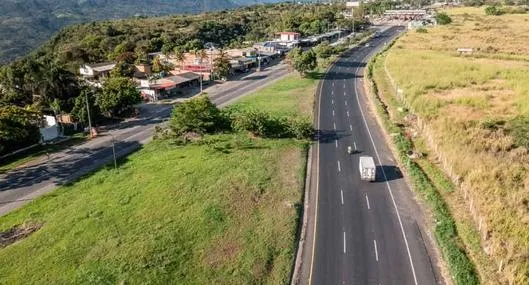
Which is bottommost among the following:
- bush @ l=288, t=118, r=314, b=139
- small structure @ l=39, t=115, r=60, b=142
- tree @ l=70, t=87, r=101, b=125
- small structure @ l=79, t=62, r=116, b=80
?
bush @ l=288, t=118, r=314, b=139

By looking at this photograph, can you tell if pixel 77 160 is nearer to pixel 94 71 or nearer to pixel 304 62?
pixel 94 71

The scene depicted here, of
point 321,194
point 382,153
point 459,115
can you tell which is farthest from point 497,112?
point 321,194

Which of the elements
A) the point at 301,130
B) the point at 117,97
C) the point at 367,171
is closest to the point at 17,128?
the point at 117,97

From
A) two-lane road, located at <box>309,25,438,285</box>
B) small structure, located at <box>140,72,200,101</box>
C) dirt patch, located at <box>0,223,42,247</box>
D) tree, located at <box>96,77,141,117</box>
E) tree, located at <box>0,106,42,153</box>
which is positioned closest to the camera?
two-lane road, located at <box>309,25,438,285</box>

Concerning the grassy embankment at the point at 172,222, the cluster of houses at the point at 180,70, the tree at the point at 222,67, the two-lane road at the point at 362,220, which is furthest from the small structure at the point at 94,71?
the two-lane road at the point at 362,220

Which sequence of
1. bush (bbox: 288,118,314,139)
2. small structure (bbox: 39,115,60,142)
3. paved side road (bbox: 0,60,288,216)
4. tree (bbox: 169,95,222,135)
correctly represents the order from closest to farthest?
paved side road (bbox: 0,60,288,216), bush (bbox: 288,118,314,139), tree (bbox: 169,95,222,135), small structure (bbox: 39,115,60,142)

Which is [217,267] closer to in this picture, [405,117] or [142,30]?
[405,117]

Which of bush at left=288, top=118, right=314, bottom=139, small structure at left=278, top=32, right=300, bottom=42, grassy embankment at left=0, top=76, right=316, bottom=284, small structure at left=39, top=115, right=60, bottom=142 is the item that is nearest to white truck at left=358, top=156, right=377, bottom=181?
grassy embankment at left=0, top=76, right=316, bottom=284

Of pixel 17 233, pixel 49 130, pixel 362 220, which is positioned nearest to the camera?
pixel 17 233

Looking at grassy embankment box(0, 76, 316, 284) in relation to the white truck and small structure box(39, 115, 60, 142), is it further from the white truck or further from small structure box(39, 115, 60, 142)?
small structure box(39, 115, 60, 142)
